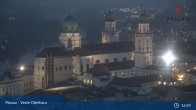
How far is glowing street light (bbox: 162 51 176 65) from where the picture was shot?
11.0 meters

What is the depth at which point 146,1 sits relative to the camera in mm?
12312

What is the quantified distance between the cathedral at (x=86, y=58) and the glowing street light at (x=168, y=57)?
13.0 inches

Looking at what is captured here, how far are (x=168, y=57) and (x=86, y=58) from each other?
181 centimetres

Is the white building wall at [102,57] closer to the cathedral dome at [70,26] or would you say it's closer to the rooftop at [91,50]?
the rooftop at [91,50]

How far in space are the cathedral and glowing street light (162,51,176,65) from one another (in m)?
0.33

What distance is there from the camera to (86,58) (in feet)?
34.7

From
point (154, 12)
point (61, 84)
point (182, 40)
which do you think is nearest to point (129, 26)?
point (182, 40)

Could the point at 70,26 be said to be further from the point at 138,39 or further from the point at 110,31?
the point at 110,31

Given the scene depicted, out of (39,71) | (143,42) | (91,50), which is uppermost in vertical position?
(143,42)

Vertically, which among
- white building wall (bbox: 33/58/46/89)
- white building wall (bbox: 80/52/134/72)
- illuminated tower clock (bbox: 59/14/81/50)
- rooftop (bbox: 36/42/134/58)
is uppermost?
illuminated tower clock (bbox: 59/14/81/50)

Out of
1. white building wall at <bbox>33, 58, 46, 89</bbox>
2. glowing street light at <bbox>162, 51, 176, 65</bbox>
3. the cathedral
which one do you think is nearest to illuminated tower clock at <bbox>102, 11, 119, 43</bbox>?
the cathedral

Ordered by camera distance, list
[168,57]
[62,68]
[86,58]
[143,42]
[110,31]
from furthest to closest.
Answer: [110,31] < [168,57] < [143,42] < [86,58] < [62,68]

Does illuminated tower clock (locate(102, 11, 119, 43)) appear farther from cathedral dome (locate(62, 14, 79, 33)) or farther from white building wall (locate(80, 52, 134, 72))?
cathedral dome (locate(62, 14, 79, 33))

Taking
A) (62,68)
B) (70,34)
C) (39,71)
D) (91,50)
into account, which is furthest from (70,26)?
(39,71)
